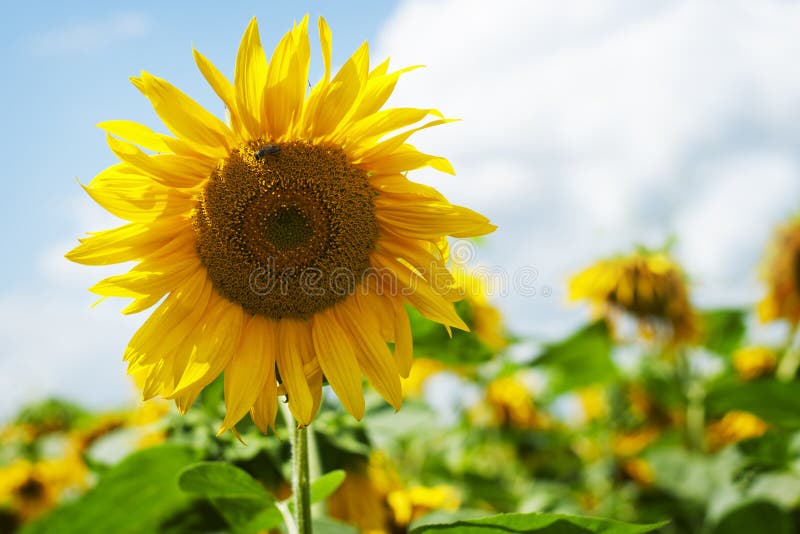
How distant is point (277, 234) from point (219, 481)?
2.07 feet

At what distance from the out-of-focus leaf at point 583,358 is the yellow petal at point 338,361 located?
1900 mm

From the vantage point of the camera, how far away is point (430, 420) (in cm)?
283

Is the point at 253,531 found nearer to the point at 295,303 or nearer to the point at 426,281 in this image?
the point at 295,303

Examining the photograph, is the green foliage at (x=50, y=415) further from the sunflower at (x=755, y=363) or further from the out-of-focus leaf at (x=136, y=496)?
the sunflower at (x=755, y=363)

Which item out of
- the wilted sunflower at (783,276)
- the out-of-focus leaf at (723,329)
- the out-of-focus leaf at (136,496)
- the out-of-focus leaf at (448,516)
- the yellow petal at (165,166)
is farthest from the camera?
the out-of-focus leaf at (723,329)

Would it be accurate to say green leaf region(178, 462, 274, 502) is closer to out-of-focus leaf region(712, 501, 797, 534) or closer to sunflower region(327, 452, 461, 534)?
sunflower region(327, 452, 461, 534)

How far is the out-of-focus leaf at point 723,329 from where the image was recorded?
485 centimetres

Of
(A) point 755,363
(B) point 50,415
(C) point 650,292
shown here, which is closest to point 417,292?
(C) point 650,292

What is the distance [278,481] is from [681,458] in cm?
223

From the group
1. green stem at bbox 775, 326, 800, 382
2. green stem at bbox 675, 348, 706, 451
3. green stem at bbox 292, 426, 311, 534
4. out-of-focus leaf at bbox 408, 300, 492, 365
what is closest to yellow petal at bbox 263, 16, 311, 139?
green stem at bbox 292, 426, 311, 534

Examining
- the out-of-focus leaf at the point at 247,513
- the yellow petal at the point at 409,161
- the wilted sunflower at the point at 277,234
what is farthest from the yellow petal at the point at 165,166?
the out-of-focus leaf at the point at 247,513

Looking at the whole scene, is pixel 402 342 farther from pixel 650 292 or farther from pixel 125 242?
pixel 650 292

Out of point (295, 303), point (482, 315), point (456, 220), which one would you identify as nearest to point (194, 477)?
point (295, 303)

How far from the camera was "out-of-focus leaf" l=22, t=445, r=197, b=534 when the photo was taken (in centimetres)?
234
